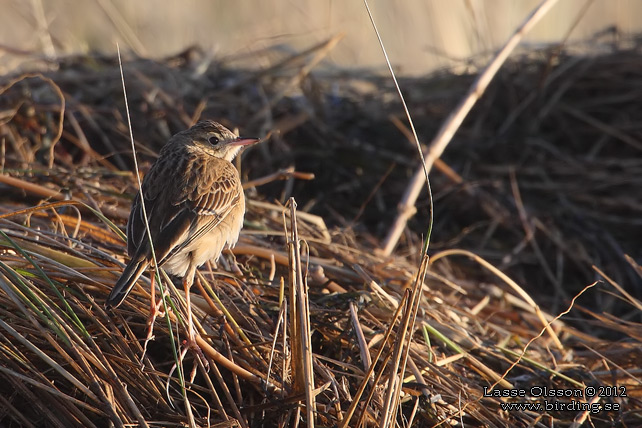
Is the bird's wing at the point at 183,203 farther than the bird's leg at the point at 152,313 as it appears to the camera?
Yes

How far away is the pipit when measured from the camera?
373 centimetres

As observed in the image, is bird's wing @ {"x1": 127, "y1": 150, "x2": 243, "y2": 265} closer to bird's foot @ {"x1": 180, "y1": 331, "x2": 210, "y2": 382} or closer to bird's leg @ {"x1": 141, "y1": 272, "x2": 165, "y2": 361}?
bird's leg @ {"x1": 141, "y1": 272, "x2": 165, "y2": 361}

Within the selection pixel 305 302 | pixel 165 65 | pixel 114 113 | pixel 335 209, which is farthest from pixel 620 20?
pixel 305 302

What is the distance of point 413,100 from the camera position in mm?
7277

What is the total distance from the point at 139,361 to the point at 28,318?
0.54 meters

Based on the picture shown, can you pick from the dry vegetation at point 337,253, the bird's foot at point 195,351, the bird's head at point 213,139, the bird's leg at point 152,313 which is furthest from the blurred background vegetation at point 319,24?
the bird's foot at point 195,351

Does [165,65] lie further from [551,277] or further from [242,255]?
[551,277]

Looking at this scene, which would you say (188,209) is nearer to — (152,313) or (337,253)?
(152,313)

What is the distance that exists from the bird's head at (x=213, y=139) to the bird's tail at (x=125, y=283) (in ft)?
4.86

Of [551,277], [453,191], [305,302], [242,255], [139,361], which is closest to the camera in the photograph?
[305,302]

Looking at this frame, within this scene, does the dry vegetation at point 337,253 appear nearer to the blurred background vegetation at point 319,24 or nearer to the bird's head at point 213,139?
A: the bird's head at point 213,139

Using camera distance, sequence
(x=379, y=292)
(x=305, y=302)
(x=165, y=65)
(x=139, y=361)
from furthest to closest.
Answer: (x=165, y=65) → (x=379, y=292) → (x=139, y=361) → (x=305, y=302)

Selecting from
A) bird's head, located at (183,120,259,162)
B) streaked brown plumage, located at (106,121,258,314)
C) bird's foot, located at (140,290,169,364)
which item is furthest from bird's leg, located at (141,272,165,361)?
bird's head, located at (183,120,259,162)

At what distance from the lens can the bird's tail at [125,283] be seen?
337 cm
